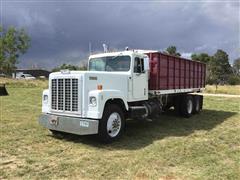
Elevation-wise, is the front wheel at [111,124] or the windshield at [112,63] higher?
the windshield at [112,63]

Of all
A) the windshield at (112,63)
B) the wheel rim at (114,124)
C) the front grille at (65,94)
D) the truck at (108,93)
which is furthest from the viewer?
the windshield at (112,63)

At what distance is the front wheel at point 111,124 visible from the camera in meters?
6.88

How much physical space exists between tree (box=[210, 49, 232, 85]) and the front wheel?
5493 centimetres

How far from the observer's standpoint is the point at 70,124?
22.9ft

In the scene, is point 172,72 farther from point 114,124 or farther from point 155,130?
point 114,124

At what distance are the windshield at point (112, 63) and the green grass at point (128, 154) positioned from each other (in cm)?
198

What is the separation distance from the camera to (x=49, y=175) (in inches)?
196

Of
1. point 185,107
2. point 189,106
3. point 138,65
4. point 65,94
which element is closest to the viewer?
point 65,94

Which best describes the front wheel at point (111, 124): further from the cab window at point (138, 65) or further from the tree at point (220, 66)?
the tree at point (220, 66)

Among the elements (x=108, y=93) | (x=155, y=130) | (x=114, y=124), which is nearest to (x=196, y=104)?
(x=155, y=130)

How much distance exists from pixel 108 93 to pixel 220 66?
2421 inches

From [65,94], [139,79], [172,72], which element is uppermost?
[172,72]

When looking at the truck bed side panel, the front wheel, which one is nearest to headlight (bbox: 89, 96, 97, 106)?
the front wheel

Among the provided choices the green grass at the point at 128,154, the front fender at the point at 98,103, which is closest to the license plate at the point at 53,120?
the green grass at the point at 128,154
